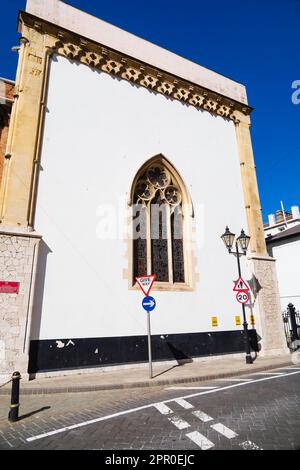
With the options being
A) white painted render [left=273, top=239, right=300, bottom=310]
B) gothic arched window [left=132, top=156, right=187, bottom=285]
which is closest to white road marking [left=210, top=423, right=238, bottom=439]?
gothic arched window [left=132, top=156, right=187, bottom=285]

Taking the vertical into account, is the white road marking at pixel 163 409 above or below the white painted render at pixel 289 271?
below

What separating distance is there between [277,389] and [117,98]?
12.1 meters

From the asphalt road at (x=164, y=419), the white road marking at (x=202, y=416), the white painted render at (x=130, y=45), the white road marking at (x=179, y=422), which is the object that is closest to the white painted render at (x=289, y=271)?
the white painted render at (x=130, y=45)

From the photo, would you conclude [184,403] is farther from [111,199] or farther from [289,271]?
[289,271]

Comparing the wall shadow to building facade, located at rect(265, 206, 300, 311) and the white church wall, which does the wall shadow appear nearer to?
the white church wall

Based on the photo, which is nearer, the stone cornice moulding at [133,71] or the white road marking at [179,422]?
the white road marking at [179,422]

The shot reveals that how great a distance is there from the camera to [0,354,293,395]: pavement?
7348 millimetres

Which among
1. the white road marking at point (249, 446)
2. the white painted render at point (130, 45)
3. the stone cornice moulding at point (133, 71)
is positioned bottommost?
the white road marking at point (249, 446)

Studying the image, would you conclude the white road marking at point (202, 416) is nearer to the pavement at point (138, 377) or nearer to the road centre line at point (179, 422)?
the road centre line at point (179, 422)

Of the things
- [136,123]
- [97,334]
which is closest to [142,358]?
[97,334]

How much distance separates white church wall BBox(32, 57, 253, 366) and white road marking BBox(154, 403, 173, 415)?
4442mm

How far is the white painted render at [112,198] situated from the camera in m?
9.84

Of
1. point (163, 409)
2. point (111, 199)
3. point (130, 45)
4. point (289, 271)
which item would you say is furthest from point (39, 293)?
point (289, 271)

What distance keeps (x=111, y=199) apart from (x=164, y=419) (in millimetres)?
8157
